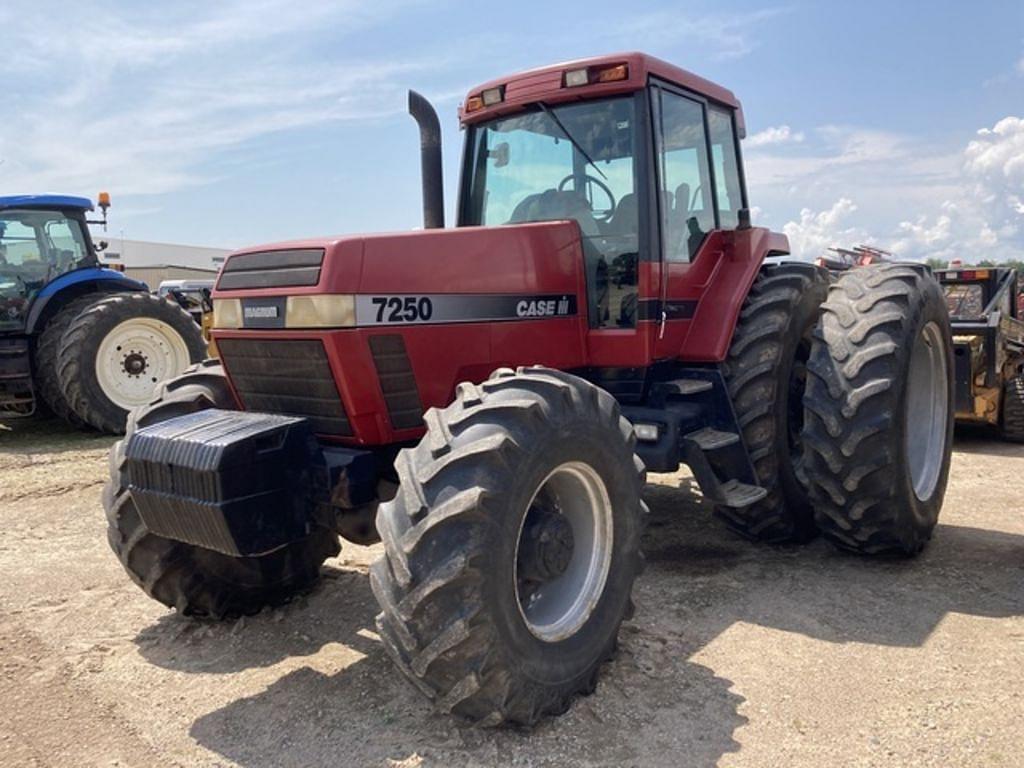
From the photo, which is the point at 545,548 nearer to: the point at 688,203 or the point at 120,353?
the point at 688,203

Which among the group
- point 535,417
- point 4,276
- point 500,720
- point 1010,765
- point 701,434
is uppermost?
point 4,276

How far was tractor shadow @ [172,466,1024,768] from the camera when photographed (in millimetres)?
3023

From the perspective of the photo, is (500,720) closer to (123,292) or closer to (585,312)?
(585,312)

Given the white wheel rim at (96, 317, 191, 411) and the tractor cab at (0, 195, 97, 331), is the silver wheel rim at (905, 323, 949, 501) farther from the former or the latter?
the tractor cab at (0, 195, 97, 331)

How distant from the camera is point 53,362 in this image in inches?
380

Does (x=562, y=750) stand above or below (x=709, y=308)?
below

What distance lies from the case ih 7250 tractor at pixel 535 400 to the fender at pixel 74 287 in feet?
22.7

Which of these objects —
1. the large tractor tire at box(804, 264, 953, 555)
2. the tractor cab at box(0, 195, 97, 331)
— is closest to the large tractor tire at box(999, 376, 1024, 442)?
the large tractor tire at box(804, 264, 953, 555)

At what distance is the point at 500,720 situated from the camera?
2.94 meters

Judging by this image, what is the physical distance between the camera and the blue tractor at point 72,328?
375 inches

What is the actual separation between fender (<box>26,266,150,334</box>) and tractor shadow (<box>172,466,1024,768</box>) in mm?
7088

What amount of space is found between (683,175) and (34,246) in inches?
334

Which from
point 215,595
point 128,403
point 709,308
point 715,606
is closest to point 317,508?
point 215,595

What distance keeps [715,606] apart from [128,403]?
784 cm
